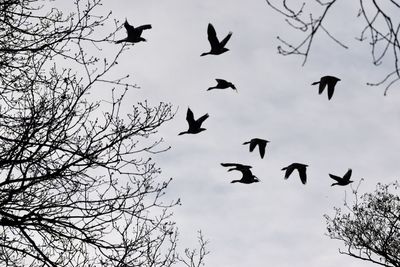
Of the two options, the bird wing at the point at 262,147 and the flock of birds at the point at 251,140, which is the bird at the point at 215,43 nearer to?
the flock of birds at the point at 251,140

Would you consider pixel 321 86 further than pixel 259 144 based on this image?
No

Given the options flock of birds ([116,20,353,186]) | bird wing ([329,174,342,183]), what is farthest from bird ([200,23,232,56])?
bird wing ([329,174,342,183])

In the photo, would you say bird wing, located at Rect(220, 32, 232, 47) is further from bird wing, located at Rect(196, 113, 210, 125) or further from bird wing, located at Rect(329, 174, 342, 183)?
bird wing, located at Rect(329, 174, 342, 183)

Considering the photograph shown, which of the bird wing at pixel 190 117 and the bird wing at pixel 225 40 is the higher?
the bird wing at pixel 225 40

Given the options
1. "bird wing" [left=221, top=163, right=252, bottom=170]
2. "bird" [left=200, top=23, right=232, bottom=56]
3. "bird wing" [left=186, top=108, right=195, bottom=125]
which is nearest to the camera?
"bird" [left=200, top=23, right=232, bottom=56]

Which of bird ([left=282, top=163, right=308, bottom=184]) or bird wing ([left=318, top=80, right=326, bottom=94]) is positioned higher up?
bird wing ([left=318, top=80, right=326, bottom=94])

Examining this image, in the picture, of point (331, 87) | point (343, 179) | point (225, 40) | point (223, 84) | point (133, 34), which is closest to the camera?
point (331, 87)

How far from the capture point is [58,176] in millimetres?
5988

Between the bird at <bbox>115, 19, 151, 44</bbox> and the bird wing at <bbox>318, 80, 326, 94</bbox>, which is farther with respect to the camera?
the bird at <bbox>115, 19, 151, 44</bbox>

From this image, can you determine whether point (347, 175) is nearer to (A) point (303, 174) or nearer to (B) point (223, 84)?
(A) point (303, 174)

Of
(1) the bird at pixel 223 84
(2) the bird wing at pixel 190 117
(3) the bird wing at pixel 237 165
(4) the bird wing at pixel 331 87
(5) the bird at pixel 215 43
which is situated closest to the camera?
(4) the bird wing at pixel 331 87

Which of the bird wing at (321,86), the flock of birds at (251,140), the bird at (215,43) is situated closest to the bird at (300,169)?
the flock of birds at (251,140)

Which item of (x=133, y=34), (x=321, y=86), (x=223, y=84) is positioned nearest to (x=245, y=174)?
(x=223, y=84)

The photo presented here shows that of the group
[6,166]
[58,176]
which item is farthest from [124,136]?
[6,166]
